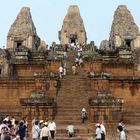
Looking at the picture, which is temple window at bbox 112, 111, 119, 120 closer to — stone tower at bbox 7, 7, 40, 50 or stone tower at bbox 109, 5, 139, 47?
stone tower at bbox 109, 5, 139, 47

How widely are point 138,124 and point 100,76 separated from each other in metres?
Result: 3.47

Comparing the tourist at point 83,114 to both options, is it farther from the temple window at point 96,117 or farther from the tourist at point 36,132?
the tourist at point 36,132

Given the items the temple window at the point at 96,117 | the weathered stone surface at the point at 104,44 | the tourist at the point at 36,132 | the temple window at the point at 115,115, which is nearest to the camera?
the tourist at the point at 36,132

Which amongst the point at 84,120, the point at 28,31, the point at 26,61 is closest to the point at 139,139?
the point at 84,120

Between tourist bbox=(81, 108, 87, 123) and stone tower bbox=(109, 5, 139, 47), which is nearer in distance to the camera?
tourist bbox=(81, 108, 87, 123)

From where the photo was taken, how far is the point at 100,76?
2364 centimetres

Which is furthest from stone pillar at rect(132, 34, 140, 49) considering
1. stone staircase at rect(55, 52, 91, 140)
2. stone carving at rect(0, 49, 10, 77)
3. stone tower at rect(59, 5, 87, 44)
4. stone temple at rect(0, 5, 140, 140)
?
stone staircase at rect(55, 52, 91, 140)

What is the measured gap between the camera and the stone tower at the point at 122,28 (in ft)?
143

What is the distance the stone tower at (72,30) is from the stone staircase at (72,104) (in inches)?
832

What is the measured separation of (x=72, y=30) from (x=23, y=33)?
20.0ft

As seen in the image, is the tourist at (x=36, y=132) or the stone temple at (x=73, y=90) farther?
the stone temple at (x=73, y=90)

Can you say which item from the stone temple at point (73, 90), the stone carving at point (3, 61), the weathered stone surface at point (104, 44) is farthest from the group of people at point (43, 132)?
the weathered stone surface at point (104, 44)

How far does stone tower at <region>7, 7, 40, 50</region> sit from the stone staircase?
60.8 feet

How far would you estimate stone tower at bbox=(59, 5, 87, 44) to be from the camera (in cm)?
4753
